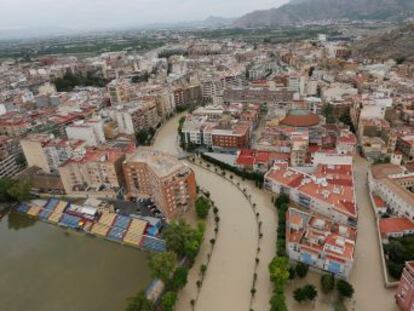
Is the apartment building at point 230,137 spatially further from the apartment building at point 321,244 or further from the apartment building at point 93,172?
the apartment building at point 321,244

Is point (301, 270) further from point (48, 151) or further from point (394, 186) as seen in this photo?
point (48, 151)

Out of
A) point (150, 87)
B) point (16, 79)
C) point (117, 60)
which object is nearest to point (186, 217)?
point (150, 87)

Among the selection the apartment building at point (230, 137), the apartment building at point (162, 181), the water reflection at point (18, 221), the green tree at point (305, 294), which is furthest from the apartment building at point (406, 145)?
the water reflection at point (18, 221)

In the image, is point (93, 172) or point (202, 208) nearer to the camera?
point (202, 208)

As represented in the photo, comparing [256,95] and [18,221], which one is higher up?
[256,95]

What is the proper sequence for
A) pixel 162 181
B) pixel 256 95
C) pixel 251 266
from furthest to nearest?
→ 1. pixel 256 95
2. pixel 162 181
3. pixel 251 266

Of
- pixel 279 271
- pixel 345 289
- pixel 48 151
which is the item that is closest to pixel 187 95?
pixel 48 151
